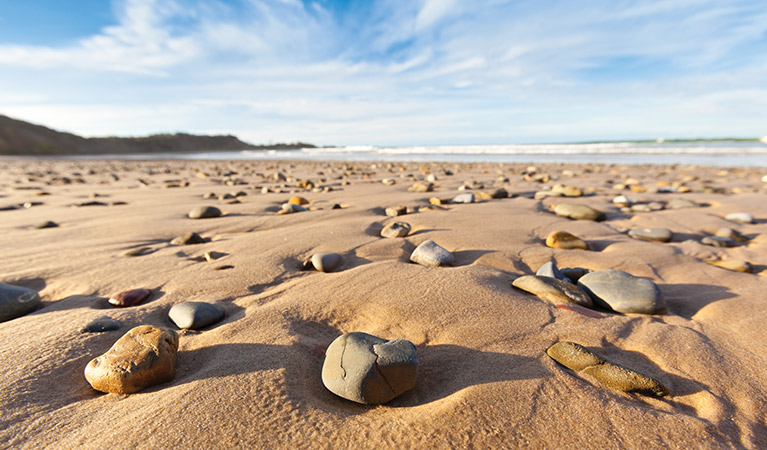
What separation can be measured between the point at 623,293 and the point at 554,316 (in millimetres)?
361

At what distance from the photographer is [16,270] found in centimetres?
175

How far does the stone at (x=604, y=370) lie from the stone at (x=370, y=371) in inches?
17.4

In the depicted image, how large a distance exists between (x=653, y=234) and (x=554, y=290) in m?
1.46

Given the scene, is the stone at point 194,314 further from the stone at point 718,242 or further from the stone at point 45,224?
the stone at point 718,242

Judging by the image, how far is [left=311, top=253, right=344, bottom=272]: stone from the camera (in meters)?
1.73

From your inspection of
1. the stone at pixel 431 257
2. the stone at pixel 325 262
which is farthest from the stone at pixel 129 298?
the stone at pixel 431 257

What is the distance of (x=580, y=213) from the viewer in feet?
9.42

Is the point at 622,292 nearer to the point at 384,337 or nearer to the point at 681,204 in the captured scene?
the point at 384,337

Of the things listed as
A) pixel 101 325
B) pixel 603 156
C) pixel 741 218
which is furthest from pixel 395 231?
pixel 603 156

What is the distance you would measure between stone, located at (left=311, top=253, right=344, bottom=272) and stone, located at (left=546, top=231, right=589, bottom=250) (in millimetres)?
1289

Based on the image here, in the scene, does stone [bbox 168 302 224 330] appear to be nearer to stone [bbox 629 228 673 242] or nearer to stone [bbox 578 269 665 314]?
stone [bbox 578 269 665 314]

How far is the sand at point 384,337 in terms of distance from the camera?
782 mm

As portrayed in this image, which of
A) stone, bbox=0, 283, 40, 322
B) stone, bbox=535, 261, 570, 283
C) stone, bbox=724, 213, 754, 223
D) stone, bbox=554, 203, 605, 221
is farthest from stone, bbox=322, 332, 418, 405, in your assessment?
stone, bbox=724, 213, 754, 223

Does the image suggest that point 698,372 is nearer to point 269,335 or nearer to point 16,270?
point 269,335
